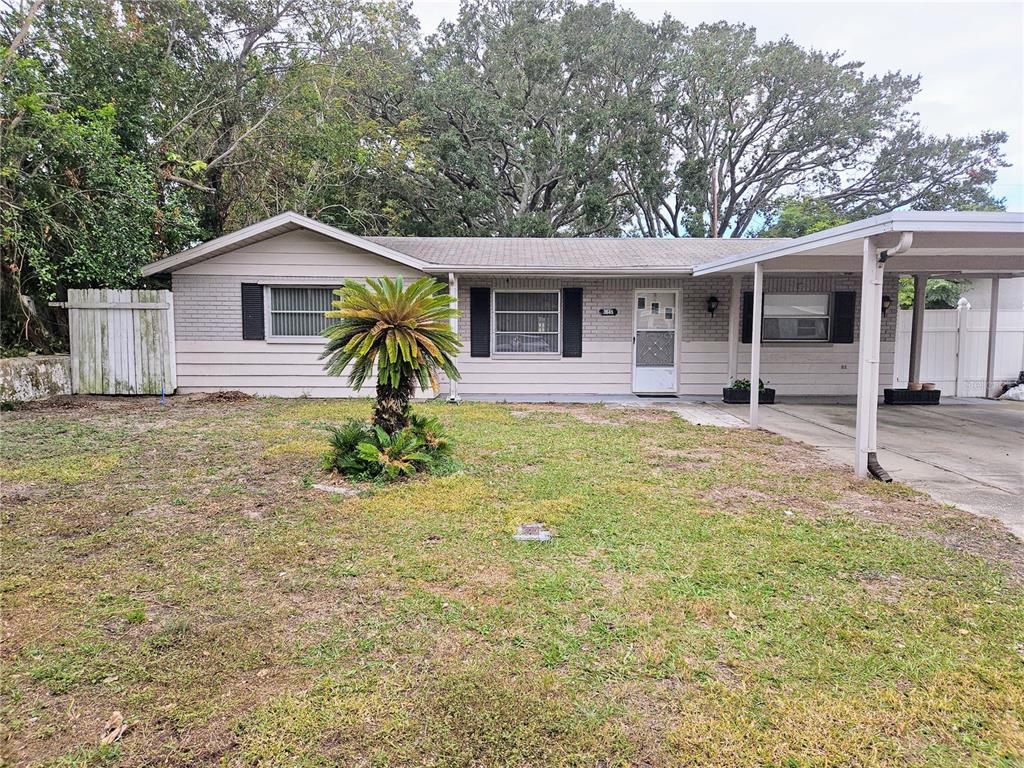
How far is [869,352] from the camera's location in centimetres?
538

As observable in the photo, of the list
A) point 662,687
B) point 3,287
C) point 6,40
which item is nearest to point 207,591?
point 662,687

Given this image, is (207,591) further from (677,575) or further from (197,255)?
(197,255)

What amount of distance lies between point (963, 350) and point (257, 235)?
13.8 m

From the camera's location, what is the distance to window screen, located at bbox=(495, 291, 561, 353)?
11.1 m

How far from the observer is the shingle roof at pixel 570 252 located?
10.5 meters

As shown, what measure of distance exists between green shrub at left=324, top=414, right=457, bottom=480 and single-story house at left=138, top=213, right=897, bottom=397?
512 centimetres

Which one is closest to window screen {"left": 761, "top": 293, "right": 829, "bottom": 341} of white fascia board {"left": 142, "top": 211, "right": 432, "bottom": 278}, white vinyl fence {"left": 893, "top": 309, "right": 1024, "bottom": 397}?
white vinyl fence {"left": 893, "top": 309, "right": 1024, "bottom": 397}

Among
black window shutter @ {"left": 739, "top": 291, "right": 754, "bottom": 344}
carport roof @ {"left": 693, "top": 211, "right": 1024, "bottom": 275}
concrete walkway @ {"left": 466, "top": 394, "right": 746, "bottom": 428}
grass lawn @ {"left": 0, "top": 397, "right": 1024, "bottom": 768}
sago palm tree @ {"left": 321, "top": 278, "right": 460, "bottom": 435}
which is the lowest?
grass lawn @ {"left": 0, "top": 397, "right": 1024, "bottom": 768}

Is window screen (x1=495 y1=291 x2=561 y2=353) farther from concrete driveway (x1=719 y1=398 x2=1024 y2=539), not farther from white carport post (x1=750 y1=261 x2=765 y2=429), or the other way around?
white carport post (x1=750 y1=261 x2=765 y2=429)

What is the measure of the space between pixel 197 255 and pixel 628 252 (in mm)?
7982

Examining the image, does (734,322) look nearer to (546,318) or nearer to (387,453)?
(546,318)

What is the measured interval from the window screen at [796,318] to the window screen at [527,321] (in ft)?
13.6

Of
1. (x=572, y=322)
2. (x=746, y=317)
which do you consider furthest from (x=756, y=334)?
(x=572, y=322)

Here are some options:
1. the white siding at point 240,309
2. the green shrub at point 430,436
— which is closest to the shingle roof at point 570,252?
the white siding at point 240,309
